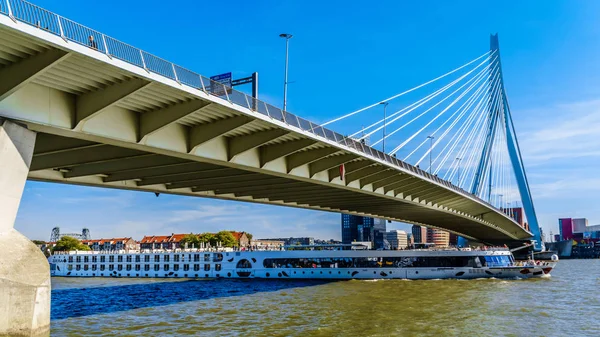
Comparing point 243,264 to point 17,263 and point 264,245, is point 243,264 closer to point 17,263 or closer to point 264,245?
point 264,245

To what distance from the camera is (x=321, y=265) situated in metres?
52.8

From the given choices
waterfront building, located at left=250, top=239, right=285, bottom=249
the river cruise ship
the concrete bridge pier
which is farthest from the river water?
waterfront building, located at left=250, top=239, right=285, bottom=249

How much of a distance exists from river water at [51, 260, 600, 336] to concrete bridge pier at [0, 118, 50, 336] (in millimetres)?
8577

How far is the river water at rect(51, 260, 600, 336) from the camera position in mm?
20656

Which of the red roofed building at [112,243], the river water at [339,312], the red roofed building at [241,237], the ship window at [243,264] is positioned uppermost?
the red roofed building at [241,237]

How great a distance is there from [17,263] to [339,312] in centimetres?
1693

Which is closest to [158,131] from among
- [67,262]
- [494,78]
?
[67,262]

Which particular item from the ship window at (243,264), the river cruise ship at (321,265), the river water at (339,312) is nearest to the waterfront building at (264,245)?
the ship window at (243,264)

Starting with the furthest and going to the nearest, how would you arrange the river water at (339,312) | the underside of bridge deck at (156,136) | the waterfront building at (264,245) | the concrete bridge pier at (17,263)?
the waterfront building at (264,245)
the river water at (339,312)
the underside of bridge deck at (156,136)
the concrete bridge pier at (17,263)

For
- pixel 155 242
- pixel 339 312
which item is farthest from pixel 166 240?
pixel 339 312

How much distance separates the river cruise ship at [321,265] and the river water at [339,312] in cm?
909

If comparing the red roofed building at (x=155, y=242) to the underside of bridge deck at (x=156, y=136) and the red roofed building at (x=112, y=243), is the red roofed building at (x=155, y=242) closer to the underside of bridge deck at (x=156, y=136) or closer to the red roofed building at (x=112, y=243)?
the red roofed building at (x=112, y=243)

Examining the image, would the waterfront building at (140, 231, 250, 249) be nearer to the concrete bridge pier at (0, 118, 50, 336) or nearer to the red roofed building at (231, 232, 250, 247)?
the red roofed building at (231, 232, 250, 247)

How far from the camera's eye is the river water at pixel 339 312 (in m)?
20.7
